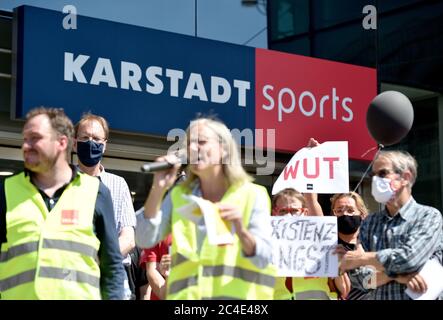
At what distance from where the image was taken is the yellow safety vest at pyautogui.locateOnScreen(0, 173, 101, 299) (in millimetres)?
4926

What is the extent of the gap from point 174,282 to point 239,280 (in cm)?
33

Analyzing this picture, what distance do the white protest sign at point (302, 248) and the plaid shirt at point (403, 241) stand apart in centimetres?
23

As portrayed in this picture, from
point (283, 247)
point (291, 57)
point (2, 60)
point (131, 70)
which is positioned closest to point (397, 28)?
point (291, 57)

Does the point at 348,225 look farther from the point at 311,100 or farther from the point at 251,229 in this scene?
the point at 311,100

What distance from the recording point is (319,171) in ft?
22.5

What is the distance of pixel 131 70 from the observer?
980 centimetres

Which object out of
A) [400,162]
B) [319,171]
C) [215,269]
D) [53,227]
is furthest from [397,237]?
[53,227]

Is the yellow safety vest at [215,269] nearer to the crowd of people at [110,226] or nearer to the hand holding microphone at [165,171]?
the crowd of people at [110,226]

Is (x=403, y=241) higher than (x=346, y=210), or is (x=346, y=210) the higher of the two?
(x=346, y=210)

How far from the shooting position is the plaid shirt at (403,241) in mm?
5734

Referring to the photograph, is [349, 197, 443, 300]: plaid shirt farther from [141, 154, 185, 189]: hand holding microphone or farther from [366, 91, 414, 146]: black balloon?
[141, 154, 185, 189]: hand holding microphone

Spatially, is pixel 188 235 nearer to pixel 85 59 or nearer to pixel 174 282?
pixel 174 282

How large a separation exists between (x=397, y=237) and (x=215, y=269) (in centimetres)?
144

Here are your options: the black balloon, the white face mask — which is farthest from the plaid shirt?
the black balloon
